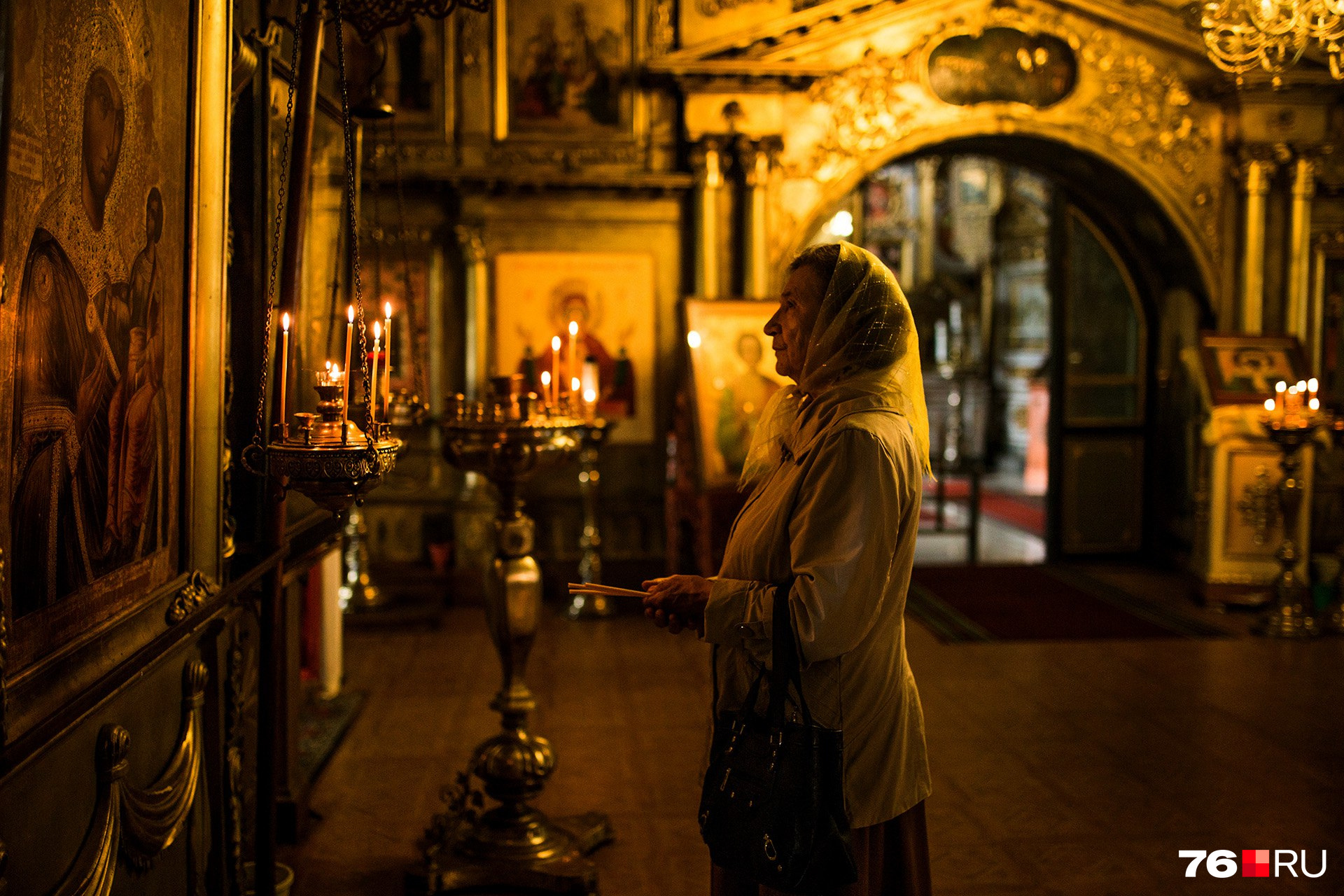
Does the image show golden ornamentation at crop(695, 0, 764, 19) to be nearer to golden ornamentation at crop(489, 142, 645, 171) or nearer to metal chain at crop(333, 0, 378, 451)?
golden ornamentation at crop(489, 142, 645, 171)

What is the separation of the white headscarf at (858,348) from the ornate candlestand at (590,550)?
4970mm

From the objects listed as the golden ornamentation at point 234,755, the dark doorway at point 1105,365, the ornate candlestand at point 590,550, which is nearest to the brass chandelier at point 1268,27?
the dark doorway at point 1105,365

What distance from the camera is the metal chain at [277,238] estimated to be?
2480 millimetres

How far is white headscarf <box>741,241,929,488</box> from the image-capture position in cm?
236

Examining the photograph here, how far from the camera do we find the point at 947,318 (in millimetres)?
15984

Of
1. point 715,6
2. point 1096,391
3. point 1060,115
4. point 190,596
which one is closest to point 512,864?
point 190,596

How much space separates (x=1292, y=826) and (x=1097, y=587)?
4.37 meters

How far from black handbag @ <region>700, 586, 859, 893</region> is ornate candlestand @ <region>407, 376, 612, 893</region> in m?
1.47

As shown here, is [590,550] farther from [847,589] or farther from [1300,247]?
[847,589]

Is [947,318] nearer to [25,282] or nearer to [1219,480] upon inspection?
[1219,480]

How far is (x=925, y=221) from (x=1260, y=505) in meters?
8.98

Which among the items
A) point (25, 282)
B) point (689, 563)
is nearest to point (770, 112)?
point (689, 563)

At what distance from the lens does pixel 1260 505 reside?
25.1 feet

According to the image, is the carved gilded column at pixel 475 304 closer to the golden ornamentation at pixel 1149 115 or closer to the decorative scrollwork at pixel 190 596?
the golden ornamentation at pixel 1149 115
